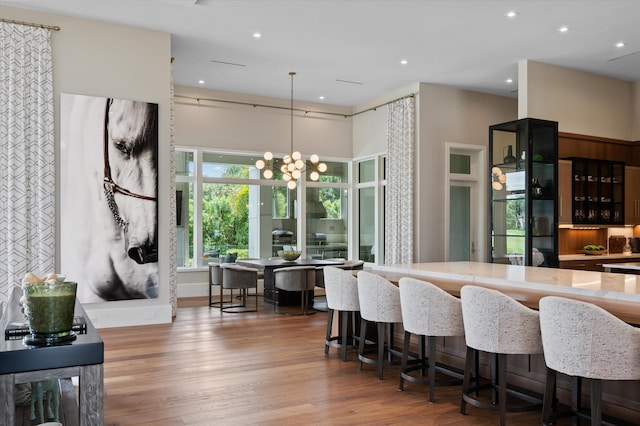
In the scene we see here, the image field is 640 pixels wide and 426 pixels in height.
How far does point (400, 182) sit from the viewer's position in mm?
9297

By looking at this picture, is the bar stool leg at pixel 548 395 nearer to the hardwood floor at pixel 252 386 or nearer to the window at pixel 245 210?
the hardwood floor at pixel 252 386

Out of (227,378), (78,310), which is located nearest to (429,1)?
(227,378)

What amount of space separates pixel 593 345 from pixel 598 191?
6.38 m

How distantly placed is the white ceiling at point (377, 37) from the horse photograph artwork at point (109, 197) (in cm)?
123

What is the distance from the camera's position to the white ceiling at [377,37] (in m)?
6.07

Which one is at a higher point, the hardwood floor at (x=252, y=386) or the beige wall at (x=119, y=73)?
the beige wall at (x=119, y=73)

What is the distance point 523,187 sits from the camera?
25.6 ft

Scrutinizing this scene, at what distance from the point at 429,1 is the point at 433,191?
400cm

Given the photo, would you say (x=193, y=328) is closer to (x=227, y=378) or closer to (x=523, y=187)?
(x=227, y=378)

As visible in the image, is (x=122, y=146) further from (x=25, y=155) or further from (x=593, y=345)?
(x=593, y=345)

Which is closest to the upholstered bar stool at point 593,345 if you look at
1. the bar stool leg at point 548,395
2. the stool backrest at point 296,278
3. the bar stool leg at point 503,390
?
the bar stool leg at point 548,395

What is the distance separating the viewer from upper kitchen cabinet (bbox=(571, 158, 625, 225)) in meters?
8.24

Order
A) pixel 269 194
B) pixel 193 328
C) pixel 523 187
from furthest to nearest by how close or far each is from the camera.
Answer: pixel 269 194 < pixel 523 187 < pixel 193 328

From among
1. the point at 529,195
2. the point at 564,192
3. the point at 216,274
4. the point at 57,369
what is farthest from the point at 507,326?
the point at 216,274
